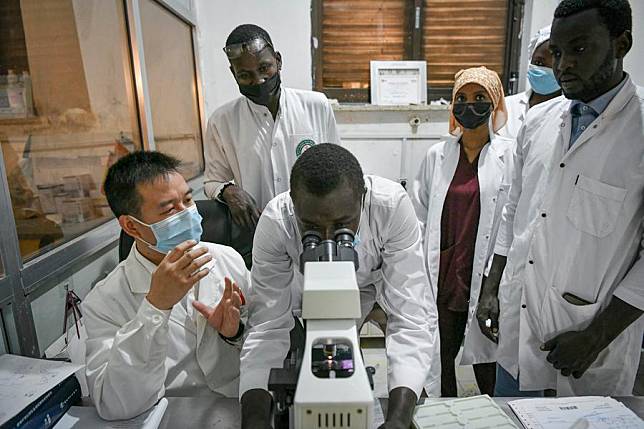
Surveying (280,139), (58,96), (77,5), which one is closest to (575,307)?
(280,139)

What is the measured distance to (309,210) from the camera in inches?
36.1

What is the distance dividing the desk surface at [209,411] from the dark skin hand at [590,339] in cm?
14

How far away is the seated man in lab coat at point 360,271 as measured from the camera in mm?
919

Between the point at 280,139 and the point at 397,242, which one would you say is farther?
the point at 280,139

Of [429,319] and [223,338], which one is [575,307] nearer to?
[429,319]

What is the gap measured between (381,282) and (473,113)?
932 mm

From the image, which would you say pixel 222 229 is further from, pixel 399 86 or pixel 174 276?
pixel 399 86

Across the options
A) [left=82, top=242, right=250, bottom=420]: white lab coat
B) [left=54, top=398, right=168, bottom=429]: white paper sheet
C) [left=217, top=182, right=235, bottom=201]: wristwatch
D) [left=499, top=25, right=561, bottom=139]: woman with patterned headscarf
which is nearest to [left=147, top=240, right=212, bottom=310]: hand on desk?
[left=82, top=242, right=250, bottom=420]: white lab coat

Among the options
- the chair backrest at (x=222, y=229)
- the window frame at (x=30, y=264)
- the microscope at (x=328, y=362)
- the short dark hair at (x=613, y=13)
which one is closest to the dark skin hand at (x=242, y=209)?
the chair backrest at (x=222, y=229)

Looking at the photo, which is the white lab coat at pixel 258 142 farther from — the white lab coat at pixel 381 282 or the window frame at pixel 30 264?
the white lab coat at pixel 381 282

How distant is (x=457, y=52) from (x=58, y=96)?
8.67 feet

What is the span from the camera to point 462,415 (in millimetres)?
947

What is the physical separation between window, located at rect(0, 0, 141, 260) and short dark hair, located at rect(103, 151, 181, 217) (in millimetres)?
305

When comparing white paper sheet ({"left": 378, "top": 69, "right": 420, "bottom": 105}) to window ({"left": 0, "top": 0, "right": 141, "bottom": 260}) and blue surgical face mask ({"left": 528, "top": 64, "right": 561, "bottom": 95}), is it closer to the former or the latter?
blue surgical face mask ({"left": 528, "top": 64, "right": 561, "bottom": 95})
